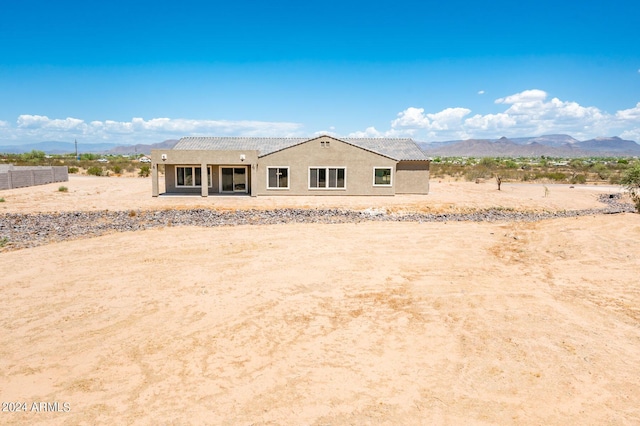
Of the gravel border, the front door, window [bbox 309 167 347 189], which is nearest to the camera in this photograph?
the gravel border

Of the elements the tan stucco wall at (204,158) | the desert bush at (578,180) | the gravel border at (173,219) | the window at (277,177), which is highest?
the tan stucco wall at (204,158)

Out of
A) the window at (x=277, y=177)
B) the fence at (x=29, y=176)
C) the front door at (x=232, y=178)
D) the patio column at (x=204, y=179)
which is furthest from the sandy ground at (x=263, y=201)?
the front door at (x=232, y=178)

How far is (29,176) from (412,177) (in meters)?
30.6

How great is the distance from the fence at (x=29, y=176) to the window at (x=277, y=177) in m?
20.2

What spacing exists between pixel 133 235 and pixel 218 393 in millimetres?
11470

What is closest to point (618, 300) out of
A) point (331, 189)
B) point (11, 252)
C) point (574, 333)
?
point (574, 333)

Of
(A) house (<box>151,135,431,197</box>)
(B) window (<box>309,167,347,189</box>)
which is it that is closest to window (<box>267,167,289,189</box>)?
(A) house (<box>151,135,431,197</box>)

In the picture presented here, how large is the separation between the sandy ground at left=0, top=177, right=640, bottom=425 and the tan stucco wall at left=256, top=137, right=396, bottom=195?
49.6 feet

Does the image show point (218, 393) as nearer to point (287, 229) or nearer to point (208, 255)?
point (208, 255)

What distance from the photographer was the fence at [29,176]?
3253cm

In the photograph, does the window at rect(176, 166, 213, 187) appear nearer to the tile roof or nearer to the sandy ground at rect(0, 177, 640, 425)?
the tile roof

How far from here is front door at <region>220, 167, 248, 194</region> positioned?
3033 cm

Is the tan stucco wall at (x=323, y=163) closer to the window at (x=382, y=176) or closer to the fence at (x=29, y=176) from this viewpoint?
the window at (x=382, y=176)

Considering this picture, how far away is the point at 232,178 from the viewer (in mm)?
30453
